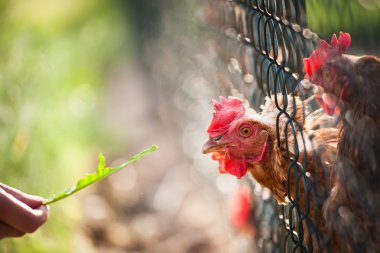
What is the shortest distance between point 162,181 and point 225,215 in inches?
88.9

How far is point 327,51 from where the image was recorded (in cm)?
223

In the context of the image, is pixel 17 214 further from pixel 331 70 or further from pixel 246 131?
pixel 331 70

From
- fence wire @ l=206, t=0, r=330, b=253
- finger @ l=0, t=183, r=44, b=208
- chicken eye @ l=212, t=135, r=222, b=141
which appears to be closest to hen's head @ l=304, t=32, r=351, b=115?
fence wire @ l=206, t=0, r=330, b=253

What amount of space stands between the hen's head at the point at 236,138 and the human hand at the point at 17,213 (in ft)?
2.18

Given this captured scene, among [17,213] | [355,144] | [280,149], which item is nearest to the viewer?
[355,144]

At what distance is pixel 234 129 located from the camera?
2590mm

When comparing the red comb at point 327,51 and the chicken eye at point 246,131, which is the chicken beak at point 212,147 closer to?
the chicken eye at point 246,131

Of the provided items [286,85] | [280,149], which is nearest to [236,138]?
[280,149]

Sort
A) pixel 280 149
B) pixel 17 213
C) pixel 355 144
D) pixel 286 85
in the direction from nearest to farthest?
pixel 355 144, pixel 17 213, pixel 280 149, pixel 286 85

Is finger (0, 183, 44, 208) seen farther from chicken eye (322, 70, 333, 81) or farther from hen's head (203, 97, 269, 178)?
chicken eye (322, 70, 333, 81)

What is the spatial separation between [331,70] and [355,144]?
254 mm

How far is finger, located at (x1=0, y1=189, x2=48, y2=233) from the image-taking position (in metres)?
2.31

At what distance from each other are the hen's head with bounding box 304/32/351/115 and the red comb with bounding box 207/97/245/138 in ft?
1.32

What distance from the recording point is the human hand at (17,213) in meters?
2.32
